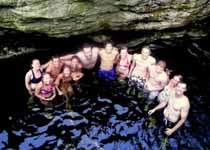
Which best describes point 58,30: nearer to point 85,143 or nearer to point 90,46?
point 90,46

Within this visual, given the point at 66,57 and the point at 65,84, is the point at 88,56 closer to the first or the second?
the point at 66,57

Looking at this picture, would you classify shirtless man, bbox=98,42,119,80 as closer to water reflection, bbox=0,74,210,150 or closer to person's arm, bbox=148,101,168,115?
water reflection, bbox=0,74,210,150

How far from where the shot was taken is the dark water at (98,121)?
11.6 meters

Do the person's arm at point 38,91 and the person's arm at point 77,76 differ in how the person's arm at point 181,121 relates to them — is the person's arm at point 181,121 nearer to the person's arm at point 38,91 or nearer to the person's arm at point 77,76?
the person's arm at point 77,76

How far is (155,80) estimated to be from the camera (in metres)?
12.9

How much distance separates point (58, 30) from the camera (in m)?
13.1

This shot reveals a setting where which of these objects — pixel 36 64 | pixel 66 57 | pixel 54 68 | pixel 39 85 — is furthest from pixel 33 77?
pixel 66 57

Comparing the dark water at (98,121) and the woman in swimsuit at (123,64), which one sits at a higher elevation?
the woman in swimsuit at (123,64)

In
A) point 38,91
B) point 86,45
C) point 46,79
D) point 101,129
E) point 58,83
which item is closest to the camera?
point 101,129

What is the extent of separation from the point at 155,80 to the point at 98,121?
2124 millimetres

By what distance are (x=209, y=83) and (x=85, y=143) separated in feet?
15.6

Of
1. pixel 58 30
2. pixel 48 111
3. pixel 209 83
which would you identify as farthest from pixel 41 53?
pixel 209 83

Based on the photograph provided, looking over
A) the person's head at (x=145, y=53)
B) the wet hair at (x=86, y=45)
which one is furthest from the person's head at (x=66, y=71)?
the person's head at (x=145, y=53)

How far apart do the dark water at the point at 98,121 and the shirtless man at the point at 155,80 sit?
1.30 ft
